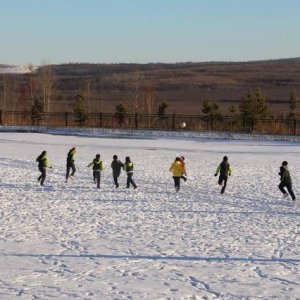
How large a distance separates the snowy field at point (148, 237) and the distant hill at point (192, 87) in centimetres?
4809

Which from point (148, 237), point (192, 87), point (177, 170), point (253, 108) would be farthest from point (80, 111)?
point (192, 87)

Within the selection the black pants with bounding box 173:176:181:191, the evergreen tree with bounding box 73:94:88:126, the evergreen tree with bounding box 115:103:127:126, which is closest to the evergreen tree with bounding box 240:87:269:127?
the evergreen tree with bounding box 115:103:127:126

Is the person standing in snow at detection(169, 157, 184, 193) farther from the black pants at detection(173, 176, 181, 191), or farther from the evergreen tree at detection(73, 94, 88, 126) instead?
the evergreen tree at detection(73, 94, 88, 126)

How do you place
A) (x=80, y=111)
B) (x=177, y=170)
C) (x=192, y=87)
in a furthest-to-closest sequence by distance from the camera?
(x=192, y=87), (x=80, y=111), (x=177, y=170)

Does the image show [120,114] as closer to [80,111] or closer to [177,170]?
[80,111]

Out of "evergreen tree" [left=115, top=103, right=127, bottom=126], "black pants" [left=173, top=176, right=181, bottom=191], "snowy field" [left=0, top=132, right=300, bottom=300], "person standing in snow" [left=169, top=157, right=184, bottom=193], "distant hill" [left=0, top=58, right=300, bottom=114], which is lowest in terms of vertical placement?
"snowy field" [left=0, top=132, right=300, bottom=300]

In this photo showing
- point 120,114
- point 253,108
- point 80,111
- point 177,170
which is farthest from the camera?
point 80,111

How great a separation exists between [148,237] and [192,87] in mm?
117681

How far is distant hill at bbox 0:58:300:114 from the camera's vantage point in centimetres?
9625

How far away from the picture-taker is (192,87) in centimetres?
13025

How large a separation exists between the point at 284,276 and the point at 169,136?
36800 mm

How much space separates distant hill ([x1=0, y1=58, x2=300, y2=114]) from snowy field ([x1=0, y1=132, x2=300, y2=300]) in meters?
48.1

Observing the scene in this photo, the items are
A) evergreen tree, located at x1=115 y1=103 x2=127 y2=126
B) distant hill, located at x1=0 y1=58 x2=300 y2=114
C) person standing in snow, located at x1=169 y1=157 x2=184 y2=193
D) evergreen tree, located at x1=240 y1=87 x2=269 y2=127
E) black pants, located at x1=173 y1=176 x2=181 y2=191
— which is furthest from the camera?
distant hill, located at x1=0 y1=58 x2=300 y2=114

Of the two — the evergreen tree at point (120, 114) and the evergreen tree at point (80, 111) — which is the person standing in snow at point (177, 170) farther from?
the evergreen tree at point (80, 111)
